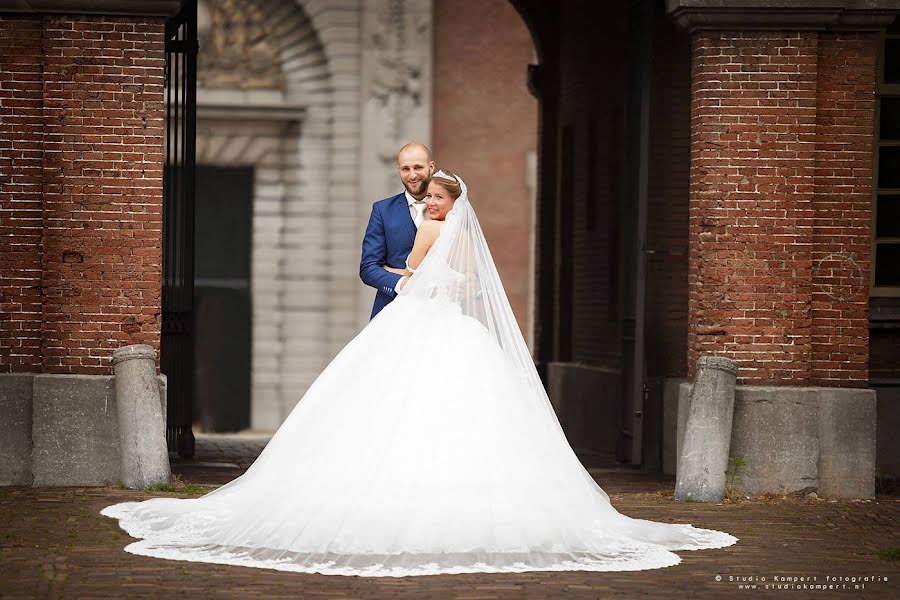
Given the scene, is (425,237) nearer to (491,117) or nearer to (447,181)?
(447,181)

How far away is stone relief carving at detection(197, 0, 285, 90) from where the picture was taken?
21062 mm

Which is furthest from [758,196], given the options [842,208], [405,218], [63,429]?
[63,429]

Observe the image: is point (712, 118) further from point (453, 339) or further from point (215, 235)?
point (215, 235)

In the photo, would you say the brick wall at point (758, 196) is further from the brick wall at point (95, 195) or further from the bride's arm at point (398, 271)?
the brick wall at point (95, 195)

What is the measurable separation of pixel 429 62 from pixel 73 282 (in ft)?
39.0

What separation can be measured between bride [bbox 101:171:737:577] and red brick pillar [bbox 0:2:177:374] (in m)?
2.20

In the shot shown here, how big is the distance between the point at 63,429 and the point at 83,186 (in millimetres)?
1630

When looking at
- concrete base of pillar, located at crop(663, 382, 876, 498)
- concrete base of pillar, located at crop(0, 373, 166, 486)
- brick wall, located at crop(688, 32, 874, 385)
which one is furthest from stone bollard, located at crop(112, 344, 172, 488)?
brick wall, located at crop(688, 32, 874, 385)

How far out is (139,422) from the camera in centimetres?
971

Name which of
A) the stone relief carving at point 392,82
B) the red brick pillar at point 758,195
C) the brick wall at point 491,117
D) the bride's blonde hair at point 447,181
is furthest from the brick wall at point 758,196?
the brick wall at point 491,117

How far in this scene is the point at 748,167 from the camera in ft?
33.5

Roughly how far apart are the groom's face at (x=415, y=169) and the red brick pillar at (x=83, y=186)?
2.59 metres

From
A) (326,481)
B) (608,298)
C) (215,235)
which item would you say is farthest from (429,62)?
(326,481)

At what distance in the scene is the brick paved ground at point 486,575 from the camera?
21.2ft
